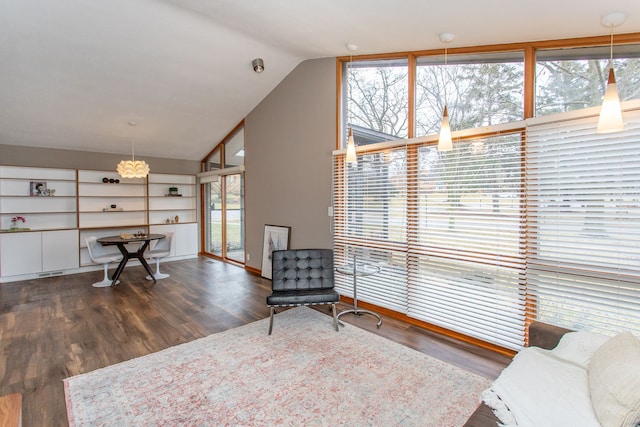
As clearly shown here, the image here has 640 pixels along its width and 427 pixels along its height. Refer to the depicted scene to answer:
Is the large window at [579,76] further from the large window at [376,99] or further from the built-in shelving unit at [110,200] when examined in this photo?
the built-in shelving unit at [110,200]

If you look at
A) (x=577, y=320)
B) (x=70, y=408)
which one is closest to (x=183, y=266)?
(x=70, y=408)

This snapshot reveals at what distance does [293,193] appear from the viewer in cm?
505

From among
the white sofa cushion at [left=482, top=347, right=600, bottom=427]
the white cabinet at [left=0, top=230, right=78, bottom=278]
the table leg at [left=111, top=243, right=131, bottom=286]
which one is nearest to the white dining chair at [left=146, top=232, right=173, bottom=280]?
the table leg at [left=111, top=243, right=131, bottom=286]

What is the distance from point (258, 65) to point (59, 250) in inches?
202

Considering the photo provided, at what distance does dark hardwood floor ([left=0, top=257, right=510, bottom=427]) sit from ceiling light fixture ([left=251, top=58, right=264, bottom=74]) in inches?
132

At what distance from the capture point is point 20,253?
5.45 meters

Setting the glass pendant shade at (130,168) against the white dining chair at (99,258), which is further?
the glass pendant shade at (130,168)

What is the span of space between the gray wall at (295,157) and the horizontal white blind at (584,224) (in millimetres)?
2501

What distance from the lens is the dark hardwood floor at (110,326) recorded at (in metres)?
2.55

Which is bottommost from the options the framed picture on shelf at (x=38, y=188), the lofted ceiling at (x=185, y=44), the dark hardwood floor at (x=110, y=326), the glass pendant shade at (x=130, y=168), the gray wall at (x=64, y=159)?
the dark hardwood floor at (x=110, y=326)

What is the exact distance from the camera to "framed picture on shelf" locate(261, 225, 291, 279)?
5176 mm

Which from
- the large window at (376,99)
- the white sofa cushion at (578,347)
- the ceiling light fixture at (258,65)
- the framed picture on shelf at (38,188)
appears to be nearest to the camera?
the white sofa cushion at (578,347)

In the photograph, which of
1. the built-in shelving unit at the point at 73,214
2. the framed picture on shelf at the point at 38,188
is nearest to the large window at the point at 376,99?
the built-in shelving unit at the point at 73,214

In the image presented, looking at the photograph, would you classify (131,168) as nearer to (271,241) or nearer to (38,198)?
(38,198)
